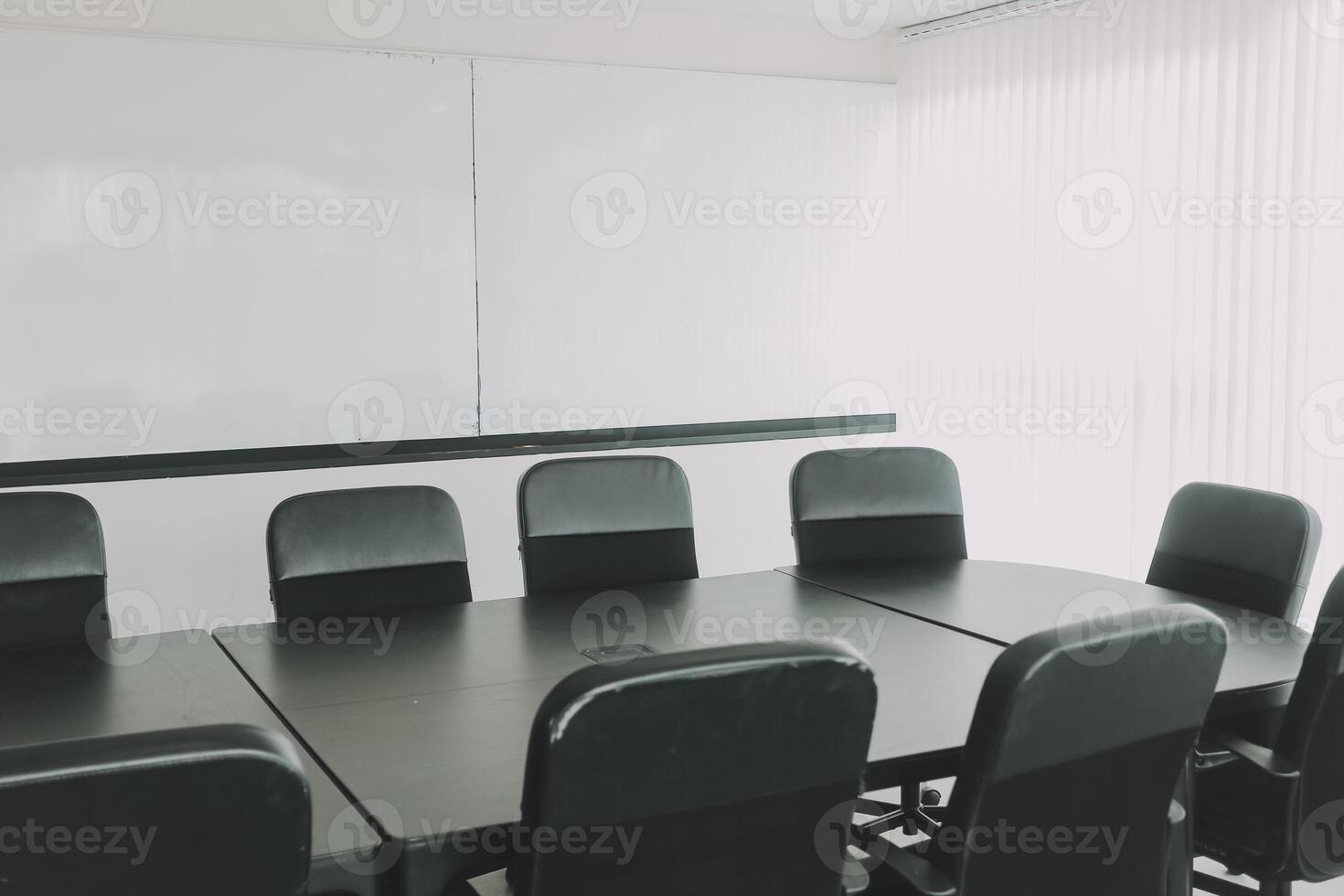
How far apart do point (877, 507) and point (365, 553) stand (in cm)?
162

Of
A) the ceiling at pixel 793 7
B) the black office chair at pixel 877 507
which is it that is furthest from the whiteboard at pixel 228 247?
the black office chair at pixel 877 507

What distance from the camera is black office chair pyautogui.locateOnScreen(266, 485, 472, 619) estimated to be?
336 centimetres

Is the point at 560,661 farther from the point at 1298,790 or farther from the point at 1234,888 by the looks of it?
the point at 1234,888

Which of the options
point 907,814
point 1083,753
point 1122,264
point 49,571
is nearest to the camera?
point 1083,753

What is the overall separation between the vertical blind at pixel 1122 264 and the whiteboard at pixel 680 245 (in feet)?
0.98

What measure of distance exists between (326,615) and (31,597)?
710 mm

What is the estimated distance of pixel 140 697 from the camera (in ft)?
8.23

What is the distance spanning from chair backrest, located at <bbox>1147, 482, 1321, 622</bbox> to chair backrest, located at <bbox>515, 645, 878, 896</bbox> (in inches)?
73.7

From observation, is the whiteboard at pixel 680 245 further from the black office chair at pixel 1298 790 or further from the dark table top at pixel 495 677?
the black office chair at pixel 1298 790

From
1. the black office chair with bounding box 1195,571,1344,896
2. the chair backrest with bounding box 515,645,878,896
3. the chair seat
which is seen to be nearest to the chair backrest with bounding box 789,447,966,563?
the chair seat

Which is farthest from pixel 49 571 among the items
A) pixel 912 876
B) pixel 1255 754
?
pixel 1255 754

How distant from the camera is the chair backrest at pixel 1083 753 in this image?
1915 mm

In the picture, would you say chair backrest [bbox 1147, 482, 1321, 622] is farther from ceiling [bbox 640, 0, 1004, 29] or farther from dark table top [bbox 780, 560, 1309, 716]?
ceiling [bbox 640, 0, 1004, 29]

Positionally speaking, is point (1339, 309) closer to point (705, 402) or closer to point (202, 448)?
point (705, 402)
